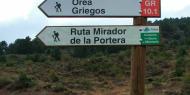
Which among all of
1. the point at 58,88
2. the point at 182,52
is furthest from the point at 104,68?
the point at 58,88

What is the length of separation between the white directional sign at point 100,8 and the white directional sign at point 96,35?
22 centimetres

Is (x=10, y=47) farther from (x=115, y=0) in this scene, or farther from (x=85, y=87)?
(x=115, y=0)

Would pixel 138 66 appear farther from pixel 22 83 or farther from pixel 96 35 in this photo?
pixel 22 83

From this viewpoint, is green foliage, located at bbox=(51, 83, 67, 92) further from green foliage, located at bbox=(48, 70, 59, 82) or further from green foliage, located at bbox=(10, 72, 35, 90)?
green foliage, located at bbox=(48, 70, 59, 82)

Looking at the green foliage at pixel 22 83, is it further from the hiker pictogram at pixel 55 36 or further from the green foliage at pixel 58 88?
the hiker pictogram at pixel 55 36

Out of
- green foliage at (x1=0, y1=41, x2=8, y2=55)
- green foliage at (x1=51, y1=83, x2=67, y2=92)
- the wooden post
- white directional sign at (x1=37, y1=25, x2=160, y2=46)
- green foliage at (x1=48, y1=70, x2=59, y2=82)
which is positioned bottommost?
green foliage at (x1=51, y1=83, x2=67, y2=92)

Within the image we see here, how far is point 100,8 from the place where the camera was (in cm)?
998

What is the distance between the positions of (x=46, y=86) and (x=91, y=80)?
183 inches

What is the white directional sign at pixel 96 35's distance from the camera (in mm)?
9859

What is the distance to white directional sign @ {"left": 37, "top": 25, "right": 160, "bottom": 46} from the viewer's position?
32.3 feet

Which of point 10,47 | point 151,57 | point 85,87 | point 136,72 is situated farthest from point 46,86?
point 10,47

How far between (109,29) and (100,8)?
388mm

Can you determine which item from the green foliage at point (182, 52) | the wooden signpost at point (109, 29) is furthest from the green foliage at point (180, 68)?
the wooden signpost at point (109, 29)

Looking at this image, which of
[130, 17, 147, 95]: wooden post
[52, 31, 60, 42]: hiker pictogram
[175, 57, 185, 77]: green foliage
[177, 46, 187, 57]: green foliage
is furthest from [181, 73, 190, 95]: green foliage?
[52, 31, 60, 42]: hiker pictogram
